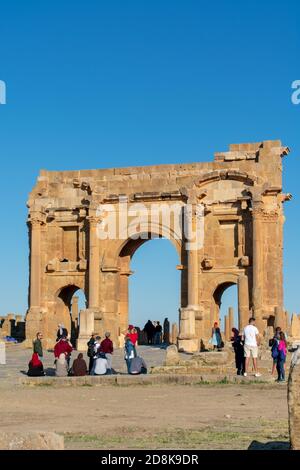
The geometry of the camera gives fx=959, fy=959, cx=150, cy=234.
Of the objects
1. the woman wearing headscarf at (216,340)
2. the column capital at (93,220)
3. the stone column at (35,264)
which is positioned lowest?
the woman wearing headscarf at (216,340)

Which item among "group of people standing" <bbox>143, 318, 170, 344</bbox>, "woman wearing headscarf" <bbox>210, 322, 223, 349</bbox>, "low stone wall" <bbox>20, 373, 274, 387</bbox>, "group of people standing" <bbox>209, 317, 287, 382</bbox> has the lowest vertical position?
"low stone wall" <bbox>20, 373, 274, 387</bbox>

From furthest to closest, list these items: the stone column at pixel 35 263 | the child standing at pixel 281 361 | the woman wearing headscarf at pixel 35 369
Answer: the stone column at pixel 35 263, the woman wearing headscarf at pixel 35 369, the child standing at pixel 281 361

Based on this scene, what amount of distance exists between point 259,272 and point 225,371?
1383 centimetres

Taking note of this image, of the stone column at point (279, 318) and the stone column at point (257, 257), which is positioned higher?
the stone column at point (257, 257)

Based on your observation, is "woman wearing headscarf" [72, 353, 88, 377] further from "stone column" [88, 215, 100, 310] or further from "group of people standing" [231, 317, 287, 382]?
"stone column" [88, 215, 100, 310]

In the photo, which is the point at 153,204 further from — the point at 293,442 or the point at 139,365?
the point at 293,442

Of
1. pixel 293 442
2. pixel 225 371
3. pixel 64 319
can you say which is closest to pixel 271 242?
pixel 64 319

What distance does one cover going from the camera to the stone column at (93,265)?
3869cm

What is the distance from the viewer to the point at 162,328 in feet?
148

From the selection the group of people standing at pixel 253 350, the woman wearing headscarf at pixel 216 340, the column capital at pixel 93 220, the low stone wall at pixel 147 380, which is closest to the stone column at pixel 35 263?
the column capital at pixel 93 220

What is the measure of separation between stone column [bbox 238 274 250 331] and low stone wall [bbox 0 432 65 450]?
97.8 ft

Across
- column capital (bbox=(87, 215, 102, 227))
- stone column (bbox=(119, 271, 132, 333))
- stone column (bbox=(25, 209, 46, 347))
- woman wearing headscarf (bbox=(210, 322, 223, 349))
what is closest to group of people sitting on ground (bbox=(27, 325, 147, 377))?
woman wearing headscarf (bbox=(210, 322, 223, 349))

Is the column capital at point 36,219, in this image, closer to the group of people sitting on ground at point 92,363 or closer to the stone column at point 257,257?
the stone column at point 257,257

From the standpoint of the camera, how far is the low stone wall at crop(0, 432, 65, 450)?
7.30 metres
